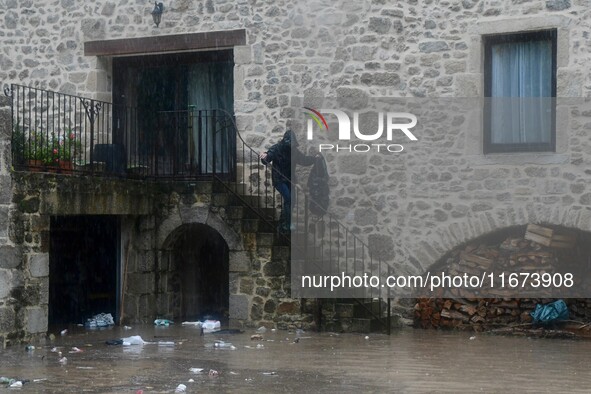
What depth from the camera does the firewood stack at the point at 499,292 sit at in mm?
13953

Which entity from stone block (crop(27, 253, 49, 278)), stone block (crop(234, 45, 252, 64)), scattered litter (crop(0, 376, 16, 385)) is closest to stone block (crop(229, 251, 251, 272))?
stone block (crop(27, 253, 49, 278))

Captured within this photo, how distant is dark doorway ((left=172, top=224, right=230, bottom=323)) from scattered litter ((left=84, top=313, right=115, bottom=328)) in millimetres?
1221

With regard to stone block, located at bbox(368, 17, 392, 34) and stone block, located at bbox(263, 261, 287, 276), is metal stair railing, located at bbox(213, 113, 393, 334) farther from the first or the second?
stone block, located at bbox(368, 17, 392, 34)

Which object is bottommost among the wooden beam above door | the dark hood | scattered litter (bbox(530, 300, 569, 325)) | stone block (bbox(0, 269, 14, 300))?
scattered litter (bbox(530, 300, 569, 325))

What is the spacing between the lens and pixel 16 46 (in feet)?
55.4

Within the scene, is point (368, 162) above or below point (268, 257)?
above

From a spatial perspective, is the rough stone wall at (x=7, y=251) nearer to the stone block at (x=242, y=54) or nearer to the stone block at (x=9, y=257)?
the stone block at (x=9, y=257)

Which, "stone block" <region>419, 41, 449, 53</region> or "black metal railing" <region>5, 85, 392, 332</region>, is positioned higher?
"stone block" <region>419, 41, 449, 53</region>

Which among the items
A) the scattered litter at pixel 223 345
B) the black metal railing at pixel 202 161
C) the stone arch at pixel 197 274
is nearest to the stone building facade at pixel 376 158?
the black metal railing at pixel 202 161

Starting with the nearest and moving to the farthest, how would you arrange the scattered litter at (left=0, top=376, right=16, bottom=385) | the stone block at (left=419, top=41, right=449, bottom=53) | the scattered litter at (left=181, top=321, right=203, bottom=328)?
1. the scattered litter at (left=0, top=376, right=16, bottom=385)
2. the stone block at (left=419, top=41, right=449, bottom=53)
3. the scattered litter at (left=181, top=321, right=203, bottom=328)

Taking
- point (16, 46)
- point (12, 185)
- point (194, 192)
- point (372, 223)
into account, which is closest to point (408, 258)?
point (372, 223)

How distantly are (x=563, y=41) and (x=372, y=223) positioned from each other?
331cm

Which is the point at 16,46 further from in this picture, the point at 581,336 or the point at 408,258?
the point at 581,336

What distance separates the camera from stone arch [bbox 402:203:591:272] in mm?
13836
